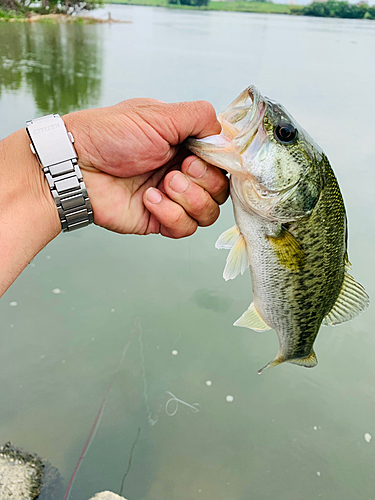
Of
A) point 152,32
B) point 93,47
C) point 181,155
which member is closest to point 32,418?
point 181,155

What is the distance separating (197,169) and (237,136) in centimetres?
32

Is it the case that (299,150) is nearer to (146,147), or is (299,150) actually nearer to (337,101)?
(146,147)

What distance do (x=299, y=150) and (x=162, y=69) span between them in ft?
32.7

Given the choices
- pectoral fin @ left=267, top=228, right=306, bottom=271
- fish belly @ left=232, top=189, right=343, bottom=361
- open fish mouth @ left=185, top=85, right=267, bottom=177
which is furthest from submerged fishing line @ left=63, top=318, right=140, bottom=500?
open fish mouth @ left=185, top=85, right=267, bottom=177

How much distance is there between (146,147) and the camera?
Answer: 158 cm

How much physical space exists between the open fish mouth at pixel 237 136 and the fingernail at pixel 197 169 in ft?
0.39

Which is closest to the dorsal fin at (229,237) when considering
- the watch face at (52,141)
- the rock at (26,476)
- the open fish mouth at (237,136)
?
the open fish mouth at (237,136)

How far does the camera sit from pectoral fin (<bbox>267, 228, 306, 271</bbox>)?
1.51m

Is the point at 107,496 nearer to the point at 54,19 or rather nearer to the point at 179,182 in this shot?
the point at 179,182

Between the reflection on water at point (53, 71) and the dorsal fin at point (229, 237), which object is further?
the reflection on water at point (53, 71)

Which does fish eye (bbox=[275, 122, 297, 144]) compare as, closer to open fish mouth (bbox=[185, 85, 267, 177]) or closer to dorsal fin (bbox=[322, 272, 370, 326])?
open fish mouth (bbox=[185, 85, 267, 177])

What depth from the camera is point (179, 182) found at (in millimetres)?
1668

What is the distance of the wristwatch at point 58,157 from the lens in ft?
4.72

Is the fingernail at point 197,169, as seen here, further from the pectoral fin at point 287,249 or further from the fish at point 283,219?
the pectoral fin at point 287,249
